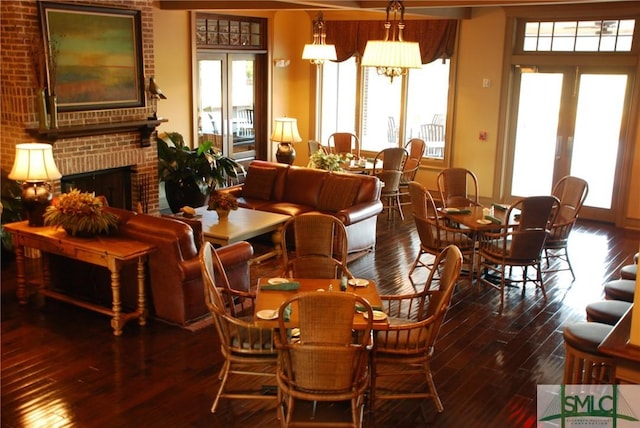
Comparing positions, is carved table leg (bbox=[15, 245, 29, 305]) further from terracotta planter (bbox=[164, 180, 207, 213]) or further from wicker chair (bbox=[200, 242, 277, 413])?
terracotta planter (bbox=[164, 180, 207, 213])

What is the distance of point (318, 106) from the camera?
38.9ft

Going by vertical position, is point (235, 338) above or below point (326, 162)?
below

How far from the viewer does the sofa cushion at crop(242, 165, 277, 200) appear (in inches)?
340

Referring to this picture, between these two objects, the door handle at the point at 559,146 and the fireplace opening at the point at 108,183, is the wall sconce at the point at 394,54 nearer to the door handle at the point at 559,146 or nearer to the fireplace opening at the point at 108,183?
the fireplace opening at the point at 108,183

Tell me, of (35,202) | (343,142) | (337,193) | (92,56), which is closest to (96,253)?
(35,202)

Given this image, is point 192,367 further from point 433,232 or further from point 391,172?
point 391,172

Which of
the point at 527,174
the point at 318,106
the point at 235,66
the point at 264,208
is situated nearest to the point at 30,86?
the point at 264,208

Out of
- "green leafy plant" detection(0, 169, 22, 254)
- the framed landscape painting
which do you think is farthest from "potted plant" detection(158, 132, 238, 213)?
"green leafy plant" detection(0, 169, 22, 254)

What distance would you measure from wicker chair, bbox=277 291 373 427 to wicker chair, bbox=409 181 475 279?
2.98 metres

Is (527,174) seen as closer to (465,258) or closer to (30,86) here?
(465,258)

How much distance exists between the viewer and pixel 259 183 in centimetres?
867

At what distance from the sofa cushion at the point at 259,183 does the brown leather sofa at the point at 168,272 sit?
2.66 m

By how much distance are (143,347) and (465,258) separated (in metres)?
3.43

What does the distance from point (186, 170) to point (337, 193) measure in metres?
2.32
